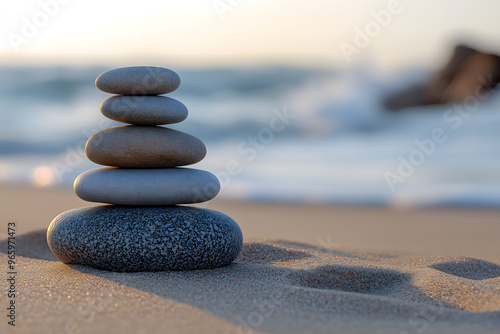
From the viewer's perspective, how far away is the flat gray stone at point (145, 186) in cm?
414

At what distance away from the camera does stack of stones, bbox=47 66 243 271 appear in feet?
13.1

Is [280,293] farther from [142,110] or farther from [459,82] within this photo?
[459,82]

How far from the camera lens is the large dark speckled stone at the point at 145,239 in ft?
13.0

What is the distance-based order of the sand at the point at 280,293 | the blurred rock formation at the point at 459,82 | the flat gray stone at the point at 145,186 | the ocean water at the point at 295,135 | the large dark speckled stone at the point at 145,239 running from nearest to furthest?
1. the sand at the point at 280,293
2. the large dark speckled stone at the point at 145,239
3. the flat gray stone at the point at 145,186
4. the ocean water at the point at 295,135
5. the blurred rock formation at the point at 459,82

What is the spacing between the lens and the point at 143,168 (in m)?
4.37

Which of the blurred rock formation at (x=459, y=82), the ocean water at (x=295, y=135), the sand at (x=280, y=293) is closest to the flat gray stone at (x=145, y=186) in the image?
the sand at (x=280, y=293)

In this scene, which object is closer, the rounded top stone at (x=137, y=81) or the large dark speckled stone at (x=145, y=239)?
the large dark speckled stone at (x=145, y=239)

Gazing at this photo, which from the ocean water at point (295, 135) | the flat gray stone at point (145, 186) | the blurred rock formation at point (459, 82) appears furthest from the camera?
the blurred rock formation at point (459, 82)

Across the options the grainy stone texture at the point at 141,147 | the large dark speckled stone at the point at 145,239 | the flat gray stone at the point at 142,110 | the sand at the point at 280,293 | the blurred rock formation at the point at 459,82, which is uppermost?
the blurred rock formation at the point at 459,82

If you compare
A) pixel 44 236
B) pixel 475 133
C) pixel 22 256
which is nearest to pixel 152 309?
pixel 22 256

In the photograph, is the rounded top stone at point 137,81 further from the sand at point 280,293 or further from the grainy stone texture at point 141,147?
the sand at point 280,293

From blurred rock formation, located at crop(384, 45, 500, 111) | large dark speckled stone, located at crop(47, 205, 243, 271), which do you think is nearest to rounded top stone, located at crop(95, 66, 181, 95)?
large dark speckled stone, located at crop(47, 205, 243, 271)

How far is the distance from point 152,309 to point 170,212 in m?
1.12

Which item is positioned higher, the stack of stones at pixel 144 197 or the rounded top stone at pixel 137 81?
the rounded top stone at pixel 137 81
